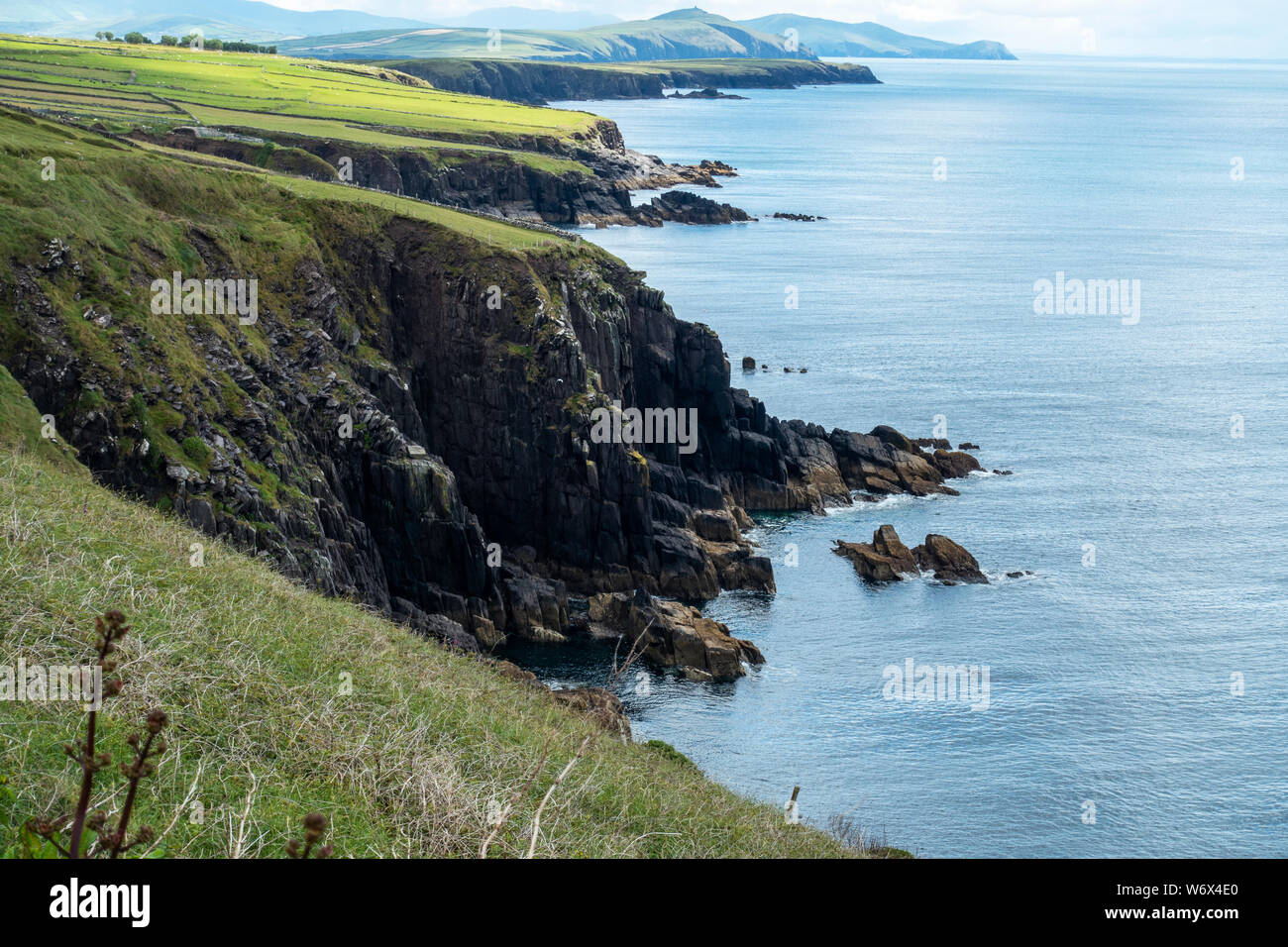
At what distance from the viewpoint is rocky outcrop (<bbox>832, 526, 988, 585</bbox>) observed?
66562 mm

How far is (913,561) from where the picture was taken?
221ft

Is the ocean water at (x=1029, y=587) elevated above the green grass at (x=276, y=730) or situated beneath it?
situated beneath

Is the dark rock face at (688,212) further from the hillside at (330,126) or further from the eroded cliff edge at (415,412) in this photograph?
the eroded cliff edge at (415,412)

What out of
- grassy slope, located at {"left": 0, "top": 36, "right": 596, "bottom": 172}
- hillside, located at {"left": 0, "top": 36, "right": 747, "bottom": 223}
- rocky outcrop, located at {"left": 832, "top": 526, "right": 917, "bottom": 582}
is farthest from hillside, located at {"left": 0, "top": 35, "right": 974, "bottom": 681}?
grassy slope, located at {"left": 0, "top": 36, "right": 596, "bottom": 172}

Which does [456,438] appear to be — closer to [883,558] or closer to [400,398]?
[400,398]

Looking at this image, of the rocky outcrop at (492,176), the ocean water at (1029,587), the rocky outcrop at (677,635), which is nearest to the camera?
the ocean water at (1029,587)

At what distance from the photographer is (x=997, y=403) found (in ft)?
319

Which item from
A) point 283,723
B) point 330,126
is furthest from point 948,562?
point 330,126

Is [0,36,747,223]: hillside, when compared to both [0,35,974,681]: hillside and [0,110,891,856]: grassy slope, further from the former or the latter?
[0,110,891,856]: grassy slope

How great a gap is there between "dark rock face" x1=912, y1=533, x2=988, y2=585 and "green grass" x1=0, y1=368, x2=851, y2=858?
4679cm

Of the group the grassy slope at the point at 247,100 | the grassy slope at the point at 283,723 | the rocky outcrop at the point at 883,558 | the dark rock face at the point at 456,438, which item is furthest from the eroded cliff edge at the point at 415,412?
the grassy slope at the point at 247,100

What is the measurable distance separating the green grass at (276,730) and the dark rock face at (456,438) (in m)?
21.6

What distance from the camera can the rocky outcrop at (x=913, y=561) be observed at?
6656 centimetres
